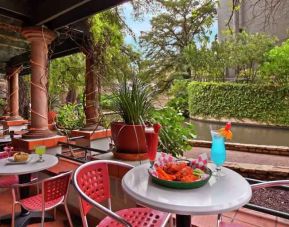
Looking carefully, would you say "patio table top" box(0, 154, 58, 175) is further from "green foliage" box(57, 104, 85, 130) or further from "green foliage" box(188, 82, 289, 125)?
"green foliage" box(188, 82, 289, 125)

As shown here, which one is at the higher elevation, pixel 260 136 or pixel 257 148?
pixel 257 148

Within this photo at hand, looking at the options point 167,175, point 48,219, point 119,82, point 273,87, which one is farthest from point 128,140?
point 273,87

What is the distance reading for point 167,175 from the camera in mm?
1105

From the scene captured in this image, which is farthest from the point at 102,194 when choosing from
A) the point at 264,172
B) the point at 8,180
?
the point at 264,172

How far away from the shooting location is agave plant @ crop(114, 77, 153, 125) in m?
1.88

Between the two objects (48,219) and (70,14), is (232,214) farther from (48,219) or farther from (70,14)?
(70,14)

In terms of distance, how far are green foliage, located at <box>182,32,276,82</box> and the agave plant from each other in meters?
11.6

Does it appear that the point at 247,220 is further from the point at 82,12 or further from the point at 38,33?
the point at 38,33

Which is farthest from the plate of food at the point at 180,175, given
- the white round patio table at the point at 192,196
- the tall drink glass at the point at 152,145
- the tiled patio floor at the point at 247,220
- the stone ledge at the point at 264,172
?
the stone ledge at the point at 264,172

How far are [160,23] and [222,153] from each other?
1762 cm

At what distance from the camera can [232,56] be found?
12.7 metres

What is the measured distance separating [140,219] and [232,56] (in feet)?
41.9

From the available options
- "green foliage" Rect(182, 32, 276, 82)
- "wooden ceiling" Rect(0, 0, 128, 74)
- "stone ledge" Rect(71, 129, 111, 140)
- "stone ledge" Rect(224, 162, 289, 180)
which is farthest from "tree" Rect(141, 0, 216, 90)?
"wooden ceiling" Rect(0, 0, 128, 74)

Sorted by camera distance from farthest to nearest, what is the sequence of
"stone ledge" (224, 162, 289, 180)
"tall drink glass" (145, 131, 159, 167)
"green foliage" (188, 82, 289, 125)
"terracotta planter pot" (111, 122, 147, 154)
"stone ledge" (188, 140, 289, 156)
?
"green foliage" (188, 82, 289, 125)
"stone ledge" (188, 140, 289, 156)
"stone ledge" (224, 162, 289, 180)
"terracotta planter pot" (111, 122, 147, 154)
"tall drink glass" (145, 131, 159, 167)
